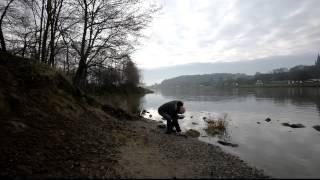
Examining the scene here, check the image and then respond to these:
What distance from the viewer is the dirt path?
8648 mm

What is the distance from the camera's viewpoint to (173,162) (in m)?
10.0

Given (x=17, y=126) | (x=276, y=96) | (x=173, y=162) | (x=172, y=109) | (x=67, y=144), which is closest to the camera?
(x=17, y=126)

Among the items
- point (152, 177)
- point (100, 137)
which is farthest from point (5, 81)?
point (152, 177)

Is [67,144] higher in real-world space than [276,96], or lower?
higher

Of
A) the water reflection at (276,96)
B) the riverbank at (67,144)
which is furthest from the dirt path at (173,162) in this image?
the water reflection at (276,96)

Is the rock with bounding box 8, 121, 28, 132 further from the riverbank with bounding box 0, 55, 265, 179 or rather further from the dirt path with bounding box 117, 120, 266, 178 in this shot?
the dirt path with bounding box 117, 120, 266, 178

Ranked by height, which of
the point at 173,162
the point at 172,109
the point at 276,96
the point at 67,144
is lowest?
the point at 276,96

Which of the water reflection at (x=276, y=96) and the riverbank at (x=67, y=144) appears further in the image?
the water reflection at (x=276, y=96)

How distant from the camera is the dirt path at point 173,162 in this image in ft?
28.4

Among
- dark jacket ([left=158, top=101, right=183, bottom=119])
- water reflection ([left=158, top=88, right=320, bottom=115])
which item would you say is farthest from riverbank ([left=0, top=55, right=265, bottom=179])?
water reflection ([left=158, top=88, right=320, bottom=115])

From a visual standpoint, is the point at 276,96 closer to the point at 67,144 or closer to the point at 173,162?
the point at 173,162

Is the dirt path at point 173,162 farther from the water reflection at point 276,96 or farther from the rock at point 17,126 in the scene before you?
the water reflection at point 276,96

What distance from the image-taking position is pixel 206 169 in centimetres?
934

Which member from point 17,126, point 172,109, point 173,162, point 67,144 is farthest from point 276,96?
point 17,126
